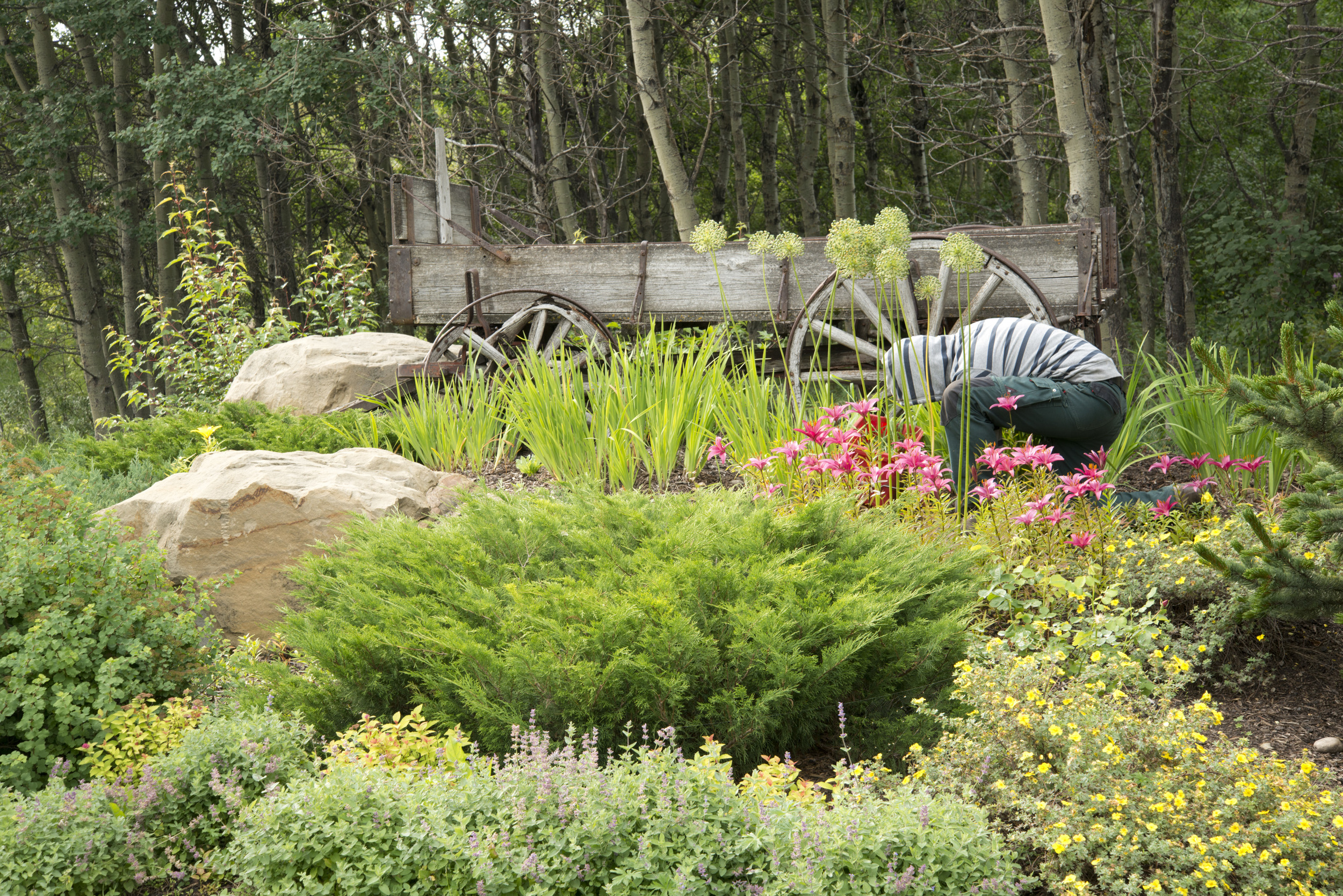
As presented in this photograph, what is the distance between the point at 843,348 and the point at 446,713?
14.2ft

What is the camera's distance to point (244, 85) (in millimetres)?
11516

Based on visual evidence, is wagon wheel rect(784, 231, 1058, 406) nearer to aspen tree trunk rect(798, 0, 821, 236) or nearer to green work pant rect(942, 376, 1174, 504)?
green work pant rect(942, 376, 1174, 504)

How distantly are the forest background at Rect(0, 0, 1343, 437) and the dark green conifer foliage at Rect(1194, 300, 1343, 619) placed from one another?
4.19 meters

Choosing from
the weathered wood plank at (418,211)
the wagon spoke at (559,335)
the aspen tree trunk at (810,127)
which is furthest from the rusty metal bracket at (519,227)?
the aspen tree trunk at (810,127)

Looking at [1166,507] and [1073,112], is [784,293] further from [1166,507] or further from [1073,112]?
→ [1166,507]

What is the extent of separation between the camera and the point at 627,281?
6.26 meters

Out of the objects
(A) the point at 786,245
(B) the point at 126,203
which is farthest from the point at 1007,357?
(B) the point at 126,203

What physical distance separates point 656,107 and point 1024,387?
183 inches

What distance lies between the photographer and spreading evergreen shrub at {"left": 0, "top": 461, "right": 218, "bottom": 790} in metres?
2.58

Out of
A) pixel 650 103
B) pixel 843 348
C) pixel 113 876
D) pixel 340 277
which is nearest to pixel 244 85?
pixel 340 277

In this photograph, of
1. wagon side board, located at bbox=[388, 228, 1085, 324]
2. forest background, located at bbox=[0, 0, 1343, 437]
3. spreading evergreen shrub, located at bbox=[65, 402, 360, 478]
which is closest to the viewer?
spreading evergreen shrub, located at bbox=[65, 402, 360, 478]

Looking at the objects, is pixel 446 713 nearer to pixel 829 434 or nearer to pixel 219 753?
pixel 219 753

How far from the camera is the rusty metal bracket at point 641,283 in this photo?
616 cm

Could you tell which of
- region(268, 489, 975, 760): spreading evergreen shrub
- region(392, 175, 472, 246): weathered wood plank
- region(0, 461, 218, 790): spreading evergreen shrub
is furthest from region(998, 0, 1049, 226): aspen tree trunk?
region(0, 461, 218, 790): spreading evergreen shrub
